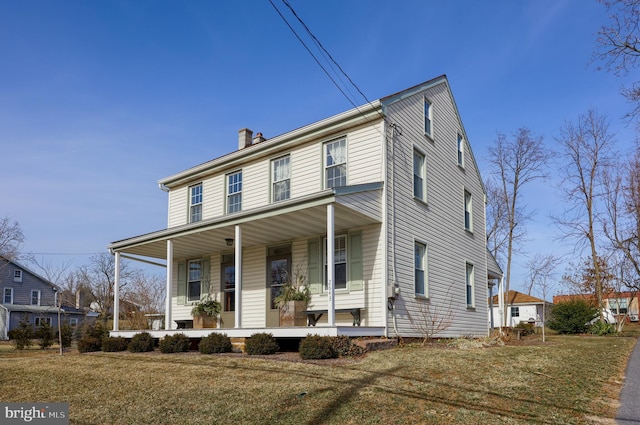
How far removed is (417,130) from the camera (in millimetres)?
16031

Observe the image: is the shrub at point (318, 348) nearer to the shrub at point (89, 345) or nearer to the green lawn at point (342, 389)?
the green lawn at point (342, 389)

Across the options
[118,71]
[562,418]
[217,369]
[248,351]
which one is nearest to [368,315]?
[248,351]

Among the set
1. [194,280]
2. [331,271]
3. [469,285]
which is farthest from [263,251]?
[469,285]

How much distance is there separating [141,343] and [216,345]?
9.46 ft

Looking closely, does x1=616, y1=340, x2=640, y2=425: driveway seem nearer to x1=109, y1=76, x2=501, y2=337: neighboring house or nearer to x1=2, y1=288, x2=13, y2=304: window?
x1=109, y1=76, x2=501, y2=337: neighboring house

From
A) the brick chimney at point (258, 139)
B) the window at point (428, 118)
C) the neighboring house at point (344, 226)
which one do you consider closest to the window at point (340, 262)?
the neighboring house at point (344, 226)

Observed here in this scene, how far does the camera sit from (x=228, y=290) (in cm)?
1775

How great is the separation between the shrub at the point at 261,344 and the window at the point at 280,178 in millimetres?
5056

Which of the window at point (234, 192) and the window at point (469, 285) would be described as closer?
the window at point (234, 192)

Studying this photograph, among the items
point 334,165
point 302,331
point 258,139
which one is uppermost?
point 258,139

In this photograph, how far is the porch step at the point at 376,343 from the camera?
11711mm

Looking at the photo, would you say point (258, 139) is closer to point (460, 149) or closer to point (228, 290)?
point (228, 290)

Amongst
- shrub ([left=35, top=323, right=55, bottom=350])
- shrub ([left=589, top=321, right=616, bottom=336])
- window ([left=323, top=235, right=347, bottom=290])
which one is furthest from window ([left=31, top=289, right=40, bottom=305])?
shrub ([left=589, top=321, right=616, bottom=336])

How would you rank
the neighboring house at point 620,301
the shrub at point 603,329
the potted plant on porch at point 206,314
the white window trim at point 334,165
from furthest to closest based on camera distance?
the neighboring house at point 620,301
the shrub at point 603,329
the potted plant on porch at point 206,314
the white window trim at point 334,165
